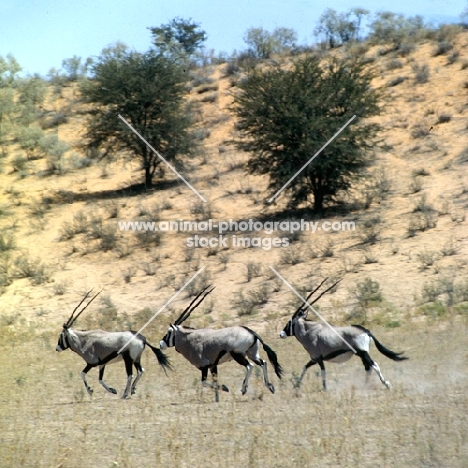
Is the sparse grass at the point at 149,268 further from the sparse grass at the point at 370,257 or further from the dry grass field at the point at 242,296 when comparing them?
the sparse grass at the point at 370,257

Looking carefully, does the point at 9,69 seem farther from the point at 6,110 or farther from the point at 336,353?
the point at 336,353

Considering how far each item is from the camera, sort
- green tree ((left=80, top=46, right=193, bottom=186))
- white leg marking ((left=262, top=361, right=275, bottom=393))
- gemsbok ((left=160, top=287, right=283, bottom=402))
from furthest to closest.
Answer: green tree ((left=80, top=46, right=193, bottom=186)) → gemsbok ((left=160, top=287, right=283, bottom=402)) → white leg marking ((left=262, top=361, right=275, bottom=393))

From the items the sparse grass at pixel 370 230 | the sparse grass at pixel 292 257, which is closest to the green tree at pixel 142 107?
the sparse grass at pixel 370 230

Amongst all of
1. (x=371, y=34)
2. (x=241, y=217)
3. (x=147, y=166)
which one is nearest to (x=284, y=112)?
(x=241, y=217)

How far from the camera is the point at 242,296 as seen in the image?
18.9m

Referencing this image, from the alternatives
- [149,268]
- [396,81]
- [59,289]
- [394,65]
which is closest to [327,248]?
[149,268]

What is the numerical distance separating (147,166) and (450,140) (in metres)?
10.0

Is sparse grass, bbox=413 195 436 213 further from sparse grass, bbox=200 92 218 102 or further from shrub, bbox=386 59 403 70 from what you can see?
sparse grass, bbox=200 92 218 102

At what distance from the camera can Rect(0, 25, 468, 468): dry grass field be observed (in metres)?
9.75

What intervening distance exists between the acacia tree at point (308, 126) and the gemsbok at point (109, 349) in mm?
12954

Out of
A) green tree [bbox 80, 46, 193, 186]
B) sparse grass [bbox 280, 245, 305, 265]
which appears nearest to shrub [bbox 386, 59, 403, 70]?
green tree [bbox 80, 46, 193, 186]

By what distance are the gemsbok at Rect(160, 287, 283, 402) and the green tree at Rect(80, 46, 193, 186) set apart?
17.5m

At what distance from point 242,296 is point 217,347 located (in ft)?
24.7

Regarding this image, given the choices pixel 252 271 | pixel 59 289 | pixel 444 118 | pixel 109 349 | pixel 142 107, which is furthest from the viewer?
pixel 444 118
